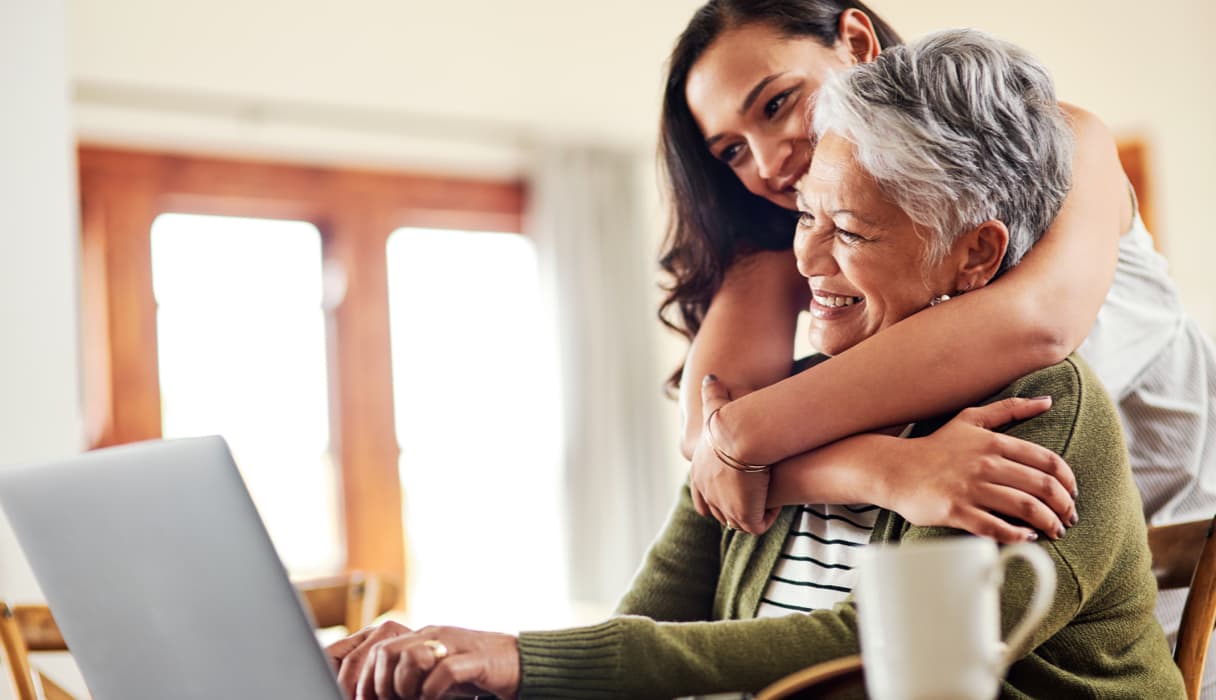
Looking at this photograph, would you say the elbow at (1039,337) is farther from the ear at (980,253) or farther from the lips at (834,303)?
the lips at (834,303)

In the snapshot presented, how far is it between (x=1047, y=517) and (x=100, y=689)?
715 mm

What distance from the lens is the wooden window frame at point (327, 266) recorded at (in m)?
4.80

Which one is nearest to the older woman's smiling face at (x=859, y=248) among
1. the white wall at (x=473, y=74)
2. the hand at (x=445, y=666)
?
the hand at (x=445, y=666)

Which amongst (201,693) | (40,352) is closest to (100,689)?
(201,693)

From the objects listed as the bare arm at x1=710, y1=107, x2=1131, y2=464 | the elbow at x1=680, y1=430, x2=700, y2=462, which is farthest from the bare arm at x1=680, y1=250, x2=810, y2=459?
the bare arm at x1=710, y1=107, x2=1131, y2=464

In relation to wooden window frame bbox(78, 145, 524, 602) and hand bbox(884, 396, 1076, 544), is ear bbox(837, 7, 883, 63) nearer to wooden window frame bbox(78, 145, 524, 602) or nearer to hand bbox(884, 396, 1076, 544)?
hand bbox(884, 396, 1076, 544)

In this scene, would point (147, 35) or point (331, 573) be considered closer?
point (147, 35)

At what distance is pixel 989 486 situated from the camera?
0.94 meters

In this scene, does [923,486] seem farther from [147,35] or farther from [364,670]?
[147,35]

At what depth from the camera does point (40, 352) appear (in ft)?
8.70

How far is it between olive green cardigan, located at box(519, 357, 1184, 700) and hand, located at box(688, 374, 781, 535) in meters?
0.12

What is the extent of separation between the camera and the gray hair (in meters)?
1.10

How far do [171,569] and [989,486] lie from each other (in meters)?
0.60

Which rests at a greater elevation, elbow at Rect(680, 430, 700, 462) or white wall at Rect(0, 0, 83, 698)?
white wall at Rect(0, 0, 83, 698)
